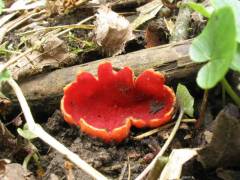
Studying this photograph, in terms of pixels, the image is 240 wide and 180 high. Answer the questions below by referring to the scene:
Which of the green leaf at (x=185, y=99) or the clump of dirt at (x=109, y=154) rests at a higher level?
the green leaf at (x=185, y=99)

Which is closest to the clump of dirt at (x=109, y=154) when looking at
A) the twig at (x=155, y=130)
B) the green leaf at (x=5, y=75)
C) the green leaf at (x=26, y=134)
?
the twig at (x=155, y=130)

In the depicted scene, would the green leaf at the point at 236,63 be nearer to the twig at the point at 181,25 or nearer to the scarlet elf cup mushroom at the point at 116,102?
the scarlet elf cup mushroom at the point at 116,102

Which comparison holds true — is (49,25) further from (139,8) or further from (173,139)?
(173,139)

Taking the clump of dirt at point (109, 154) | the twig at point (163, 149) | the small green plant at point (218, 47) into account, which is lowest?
the clump of dirt at point (109, 154)

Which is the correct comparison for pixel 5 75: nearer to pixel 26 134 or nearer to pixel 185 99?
pixel 26 134

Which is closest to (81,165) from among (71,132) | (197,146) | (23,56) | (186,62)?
(71,132)

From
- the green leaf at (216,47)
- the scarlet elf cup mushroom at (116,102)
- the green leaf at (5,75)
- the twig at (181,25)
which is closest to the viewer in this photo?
the green leaf at (216,47)

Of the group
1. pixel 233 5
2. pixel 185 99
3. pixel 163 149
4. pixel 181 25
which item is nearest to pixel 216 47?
pixel 233 5

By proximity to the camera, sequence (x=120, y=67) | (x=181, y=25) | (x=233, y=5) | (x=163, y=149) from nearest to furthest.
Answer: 1. (x=233, y=5)
2. (x=163, y=149)
3. (x=120, y=67)
4. (x=181, y=25)
